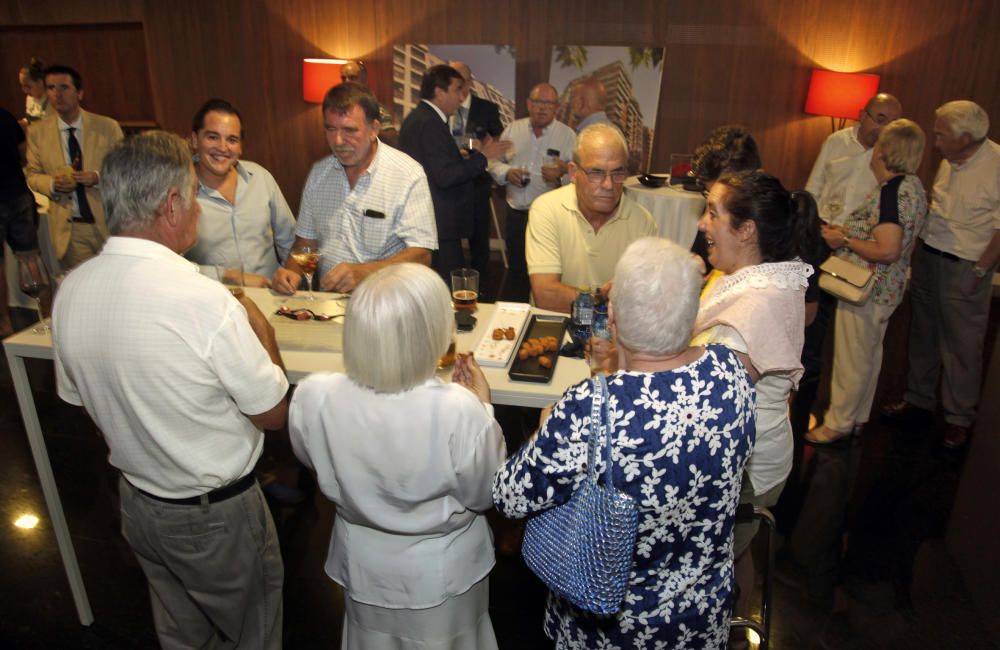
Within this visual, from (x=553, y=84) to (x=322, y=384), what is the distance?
5.70 m

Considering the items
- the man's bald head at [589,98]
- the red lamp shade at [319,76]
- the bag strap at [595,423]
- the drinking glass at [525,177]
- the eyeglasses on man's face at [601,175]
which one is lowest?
the bag strap at [595,423]

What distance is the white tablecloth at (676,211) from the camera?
4.99 metres

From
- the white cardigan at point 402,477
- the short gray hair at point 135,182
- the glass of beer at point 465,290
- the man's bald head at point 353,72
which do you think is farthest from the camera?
the man's bald head at point 353,72

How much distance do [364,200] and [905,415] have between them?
3442 mm

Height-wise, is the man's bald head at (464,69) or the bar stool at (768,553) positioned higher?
the man's bald head at (464,69)

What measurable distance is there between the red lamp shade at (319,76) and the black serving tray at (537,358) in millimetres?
5004

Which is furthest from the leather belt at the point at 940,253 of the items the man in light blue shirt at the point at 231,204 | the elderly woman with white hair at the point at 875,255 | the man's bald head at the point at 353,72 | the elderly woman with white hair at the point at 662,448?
the man's bald head at the point at 353,72

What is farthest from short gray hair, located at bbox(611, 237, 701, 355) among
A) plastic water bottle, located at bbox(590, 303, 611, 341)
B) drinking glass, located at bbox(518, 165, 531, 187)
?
drinking glass, located at bbox(518, 165, 531, 187)

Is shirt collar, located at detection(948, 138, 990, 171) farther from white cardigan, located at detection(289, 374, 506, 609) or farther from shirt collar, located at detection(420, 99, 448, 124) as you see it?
white cardigan, located at detection(289, 374, 506, 609)

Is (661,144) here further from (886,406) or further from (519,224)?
(886,406)

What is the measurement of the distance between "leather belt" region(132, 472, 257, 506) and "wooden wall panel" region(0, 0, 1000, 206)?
18.5 feet

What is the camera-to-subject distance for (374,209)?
3191 millimetres

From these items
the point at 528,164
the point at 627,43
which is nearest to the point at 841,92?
the point at 627,43

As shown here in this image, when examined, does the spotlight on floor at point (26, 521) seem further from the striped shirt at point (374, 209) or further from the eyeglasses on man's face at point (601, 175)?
the eyeglasses on man's face at point (601, 175)
